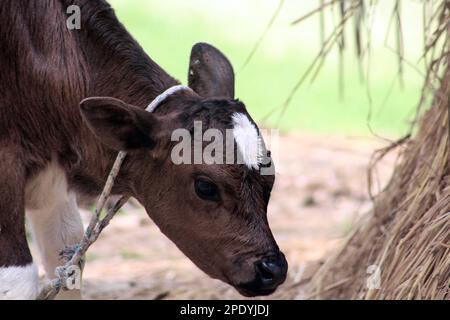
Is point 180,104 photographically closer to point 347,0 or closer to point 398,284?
point 398,284

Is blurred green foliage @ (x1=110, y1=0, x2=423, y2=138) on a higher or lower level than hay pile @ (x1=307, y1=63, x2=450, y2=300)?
lower

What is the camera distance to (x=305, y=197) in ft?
29.2

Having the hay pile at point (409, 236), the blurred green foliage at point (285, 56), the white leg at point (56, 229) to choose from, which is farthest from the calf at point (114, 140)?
the blurred green foliage at point (285, 56)

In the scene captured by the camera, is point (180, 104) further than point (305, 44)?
No

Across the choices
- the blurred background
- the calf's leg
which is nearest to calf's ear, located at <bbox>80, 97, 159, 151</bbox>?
the calf's leg

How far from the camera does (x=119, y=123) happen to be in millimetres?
3982

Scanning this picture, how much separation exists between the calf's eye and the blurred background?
4.22 feet

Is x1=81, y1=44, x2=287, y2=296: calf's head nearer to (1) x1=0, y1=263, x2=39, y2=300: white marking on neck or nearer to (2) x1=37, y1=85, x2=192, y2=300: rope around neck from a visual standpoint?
(2) x1=37, y1=85, x2=192, y2=300: rope around neck

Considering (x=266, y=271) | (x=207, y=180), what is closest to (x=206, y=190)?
(x=207, y=180)

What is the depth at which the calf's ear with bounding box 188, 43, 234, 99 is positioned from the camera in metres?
4.41

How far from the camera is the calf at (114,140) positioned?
3.93 metres

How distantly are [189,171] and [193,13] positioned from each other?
883 centimetres

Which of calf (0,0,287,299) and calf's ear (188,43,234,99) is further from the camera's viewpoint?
calf's ear (188,43,234,99)

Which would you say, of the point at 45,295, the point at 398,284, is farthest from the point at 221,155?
the point at 398,284
